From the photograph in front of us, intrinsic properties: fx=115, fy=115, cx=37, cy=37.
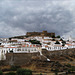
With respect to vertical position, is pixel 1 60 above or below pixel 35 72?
above

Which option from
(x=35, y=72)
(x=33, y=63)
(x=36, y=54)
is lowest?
(x=35, y=72)

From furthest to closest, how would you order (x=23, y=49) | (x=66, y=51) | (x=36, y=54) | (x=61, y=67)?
(x=66, y=51)
(x=23, y=49)
(x=36, y=54)
(x=61, y=67)

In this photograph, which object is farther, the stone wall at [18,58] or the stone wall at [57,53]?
the stone wall at [57,53]

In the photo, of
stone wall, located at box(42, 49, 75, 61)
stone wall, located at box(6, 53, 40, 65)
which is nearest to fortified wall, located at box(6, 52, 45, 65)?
stone wall, located at box(6, 53, 40, 65)

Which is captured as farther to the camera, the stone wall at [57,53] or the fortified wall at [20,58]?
the stone wall at [57,53]

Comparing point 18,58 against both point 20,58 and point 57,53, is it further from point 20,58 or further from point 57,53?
point 57,53

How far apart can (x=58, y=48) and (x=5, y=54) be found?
737 inches

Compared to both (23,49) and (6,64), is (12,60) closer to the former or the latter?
(6,64)

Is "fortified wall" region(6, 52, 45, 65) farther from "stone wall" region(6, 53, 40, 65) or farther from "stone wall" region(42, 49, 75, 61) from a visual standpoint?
"stone wall" region(42, 49, 75, 61)

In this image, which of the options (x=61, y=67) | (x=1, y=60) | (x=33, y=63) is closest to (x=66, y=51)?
(x=61, y=67)

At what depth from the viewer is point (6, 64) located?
29875mm

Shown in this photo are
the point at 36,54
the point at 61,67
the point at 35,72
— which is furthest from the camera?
the point at 36,54

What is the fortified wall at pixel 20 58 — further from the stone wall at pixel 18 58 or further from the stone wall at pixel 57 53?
the stone wall at pixel 57 53

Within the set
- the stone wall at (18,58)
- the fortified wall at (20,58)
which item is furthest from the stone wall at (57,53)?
the stone wall at (18,58)
